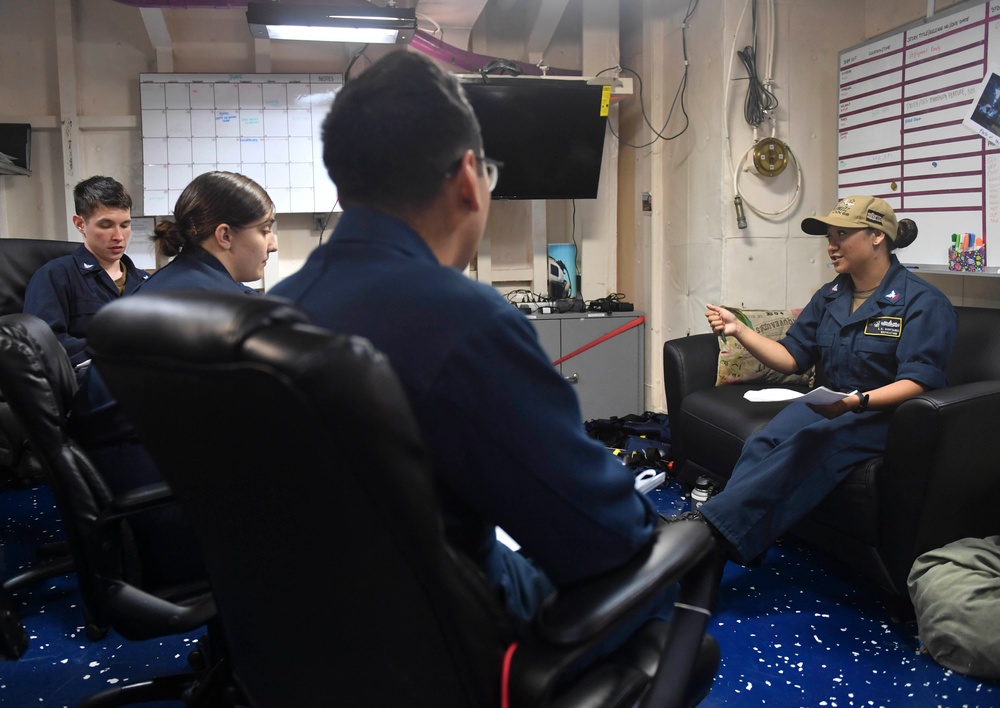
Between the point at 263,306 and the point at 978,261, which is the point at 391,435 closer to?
the point at 263,306

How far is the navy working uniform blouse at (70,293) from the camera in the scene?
2.88 m

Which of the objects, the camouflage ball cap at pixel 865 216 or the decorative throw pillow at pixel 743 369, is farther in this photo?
the decorative throw pillow at pixel 743 369

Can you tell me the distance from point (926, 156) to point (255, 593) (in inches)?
126

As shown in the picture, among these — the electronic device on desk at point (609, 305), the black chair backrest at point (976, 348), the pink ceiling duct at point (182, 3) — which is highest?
the pink ceiling duct at point (182, 3)

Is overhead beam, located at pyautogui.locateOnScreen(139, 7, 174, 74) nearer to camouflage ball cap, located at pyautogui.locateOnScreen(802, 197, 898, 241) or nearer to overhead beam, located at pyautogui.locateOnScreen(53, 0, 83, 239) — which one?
overhead beam, located at pyautogui.locateOnScreen(53, 0, 83, 239)

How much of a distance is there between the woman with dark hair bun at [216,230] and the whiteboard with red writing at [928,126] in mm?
2555

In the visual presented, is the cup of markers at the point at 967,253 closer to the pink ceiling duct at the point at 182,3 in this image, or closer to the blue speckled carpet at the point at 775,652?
the blue speckled carpet at the point at 775,652

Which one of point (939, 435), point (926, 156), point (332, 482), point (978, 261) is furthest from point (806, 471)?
point (332, 482)

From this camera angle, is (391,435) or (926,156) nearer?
(391,435)

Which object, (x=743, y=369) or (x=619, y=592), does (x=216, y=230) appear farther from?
(x=743, y=369)

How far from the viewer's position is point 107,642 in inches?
86.4

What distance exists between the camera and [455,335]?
31.6 inches

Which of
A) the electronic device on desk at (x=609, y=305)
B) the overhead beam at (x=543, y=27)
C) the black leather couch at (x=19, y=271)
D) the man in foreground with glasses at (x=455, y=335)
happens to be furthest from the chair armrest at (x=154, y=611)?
the overhead beam at (x=543, y=27)

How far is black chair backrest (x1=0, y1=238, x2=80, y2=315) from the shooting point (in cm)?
333
